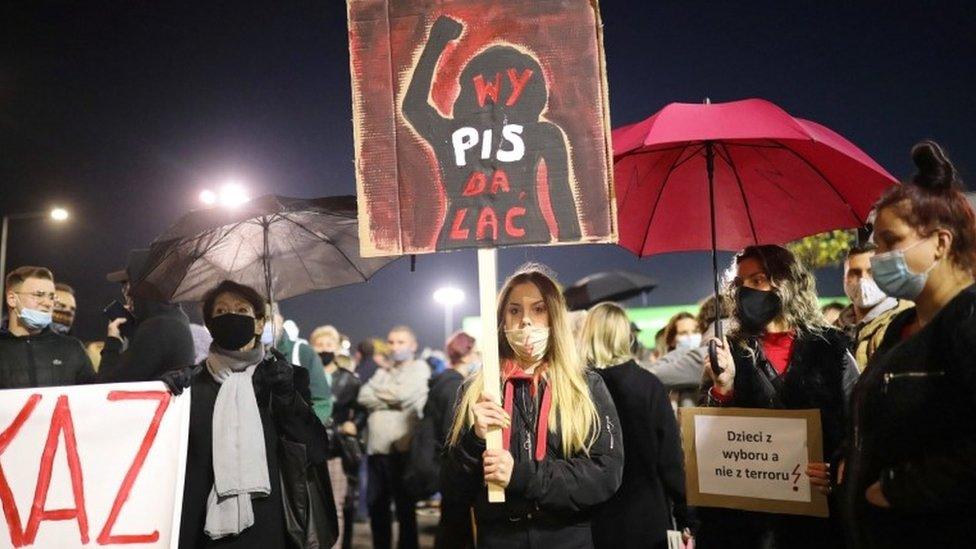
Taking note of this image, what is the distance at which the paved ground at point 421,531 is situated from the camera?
31.6 ft

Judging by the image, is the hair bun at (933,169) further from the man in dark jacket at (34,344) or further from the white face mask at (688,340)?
the man in dark jacket at (34,344)

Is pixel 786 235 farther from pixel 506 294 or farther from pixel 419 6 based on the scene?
pixel 419 6

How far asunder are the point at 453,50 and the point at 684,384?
348 centimetres

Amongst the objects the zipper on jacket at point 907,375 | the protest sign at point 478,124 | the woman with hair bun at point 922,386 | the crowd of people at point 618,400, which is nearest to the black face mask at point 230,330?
the crowd of people at point 618,400

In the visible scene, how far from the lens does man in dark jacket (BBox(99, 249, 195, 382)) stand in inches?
169

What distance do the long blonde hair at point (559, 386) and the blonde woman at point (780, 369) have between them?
0.63 meters

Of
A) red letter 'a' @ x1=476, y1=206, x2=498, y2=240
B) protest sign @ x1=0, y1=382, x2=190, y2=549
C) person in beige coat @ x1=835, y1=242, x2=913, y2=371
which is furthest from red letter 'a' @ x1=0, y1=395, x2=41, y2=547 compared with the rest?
person in beige coat @ x1=835, y1=242, x2=913, y2=371

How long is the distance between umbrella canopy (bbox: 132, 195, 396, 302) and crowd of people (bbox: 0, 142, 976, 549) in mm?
202

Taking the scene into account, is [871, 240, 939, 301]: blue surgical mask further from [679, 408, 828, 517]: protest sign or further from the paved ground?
the paved ground

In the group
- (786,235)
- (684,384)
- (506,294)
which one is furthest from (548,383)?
(684,384)

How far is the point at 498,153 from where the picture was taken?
3170 millimetres

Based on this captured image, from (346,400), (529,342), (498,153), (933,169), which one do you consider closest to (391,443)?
(346,400)

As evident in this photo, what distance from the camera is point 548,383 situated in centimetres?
342

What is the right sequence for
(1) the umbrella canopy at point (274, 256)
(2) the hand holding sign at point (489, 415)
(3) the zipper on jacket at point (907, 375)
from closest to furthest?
(3) the zipper on jacket at point (907, 375) → (2) the hand holding sign at point (489, 415) → (1) the umbrella canopy at point (274, 256)
